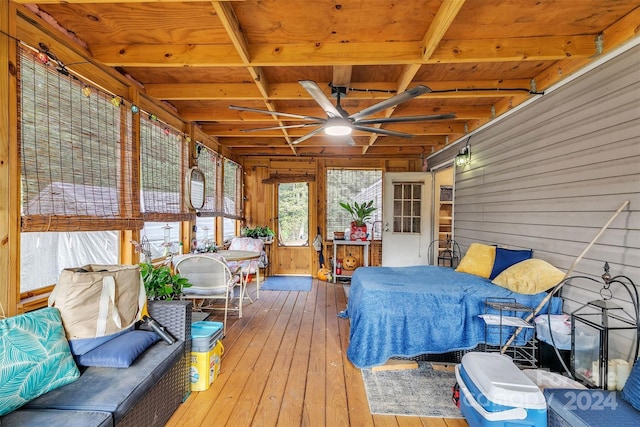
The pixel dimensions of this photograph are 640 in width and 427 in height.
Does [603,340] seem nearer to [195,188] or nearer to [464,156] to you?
[464,156]

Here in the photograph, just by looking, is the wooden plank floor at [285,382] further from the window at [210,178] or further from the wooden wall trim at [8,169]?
the window at [210,178]

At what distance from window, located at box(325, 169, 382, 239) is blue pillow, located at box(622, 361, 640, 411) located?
15.0 ft

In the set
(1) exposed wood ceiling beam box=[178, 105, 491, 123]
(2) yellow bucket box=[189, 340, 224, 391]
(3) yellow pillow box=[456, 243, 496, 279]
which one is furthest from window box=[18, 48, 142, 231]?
(3) yellow pillow box=[456, 243, 496, 279]

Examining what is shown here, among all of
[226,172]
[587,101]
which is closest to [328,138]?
[226,172]

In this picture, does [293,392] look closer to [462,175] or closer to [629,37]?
[629,37]

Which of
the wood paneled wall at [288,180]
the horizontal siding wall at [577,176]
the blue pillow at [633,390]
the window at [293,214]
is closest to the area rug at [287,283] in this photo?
the wood paneled wall at [288,180]

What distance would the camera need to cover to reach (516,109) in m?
3.11

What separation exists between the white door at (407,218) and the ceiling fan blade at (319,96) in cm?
306

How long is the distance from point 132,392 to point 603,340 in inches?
104

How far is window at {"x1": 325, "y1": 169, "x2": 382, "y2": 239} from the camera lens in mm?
6074

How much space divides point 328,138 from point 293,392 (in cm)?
364

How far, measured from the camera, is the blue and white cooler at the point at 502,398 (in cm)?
155

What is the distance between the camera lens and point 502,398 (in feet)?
5.12

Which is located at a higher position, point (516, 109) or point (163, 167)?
point (516, 109)
